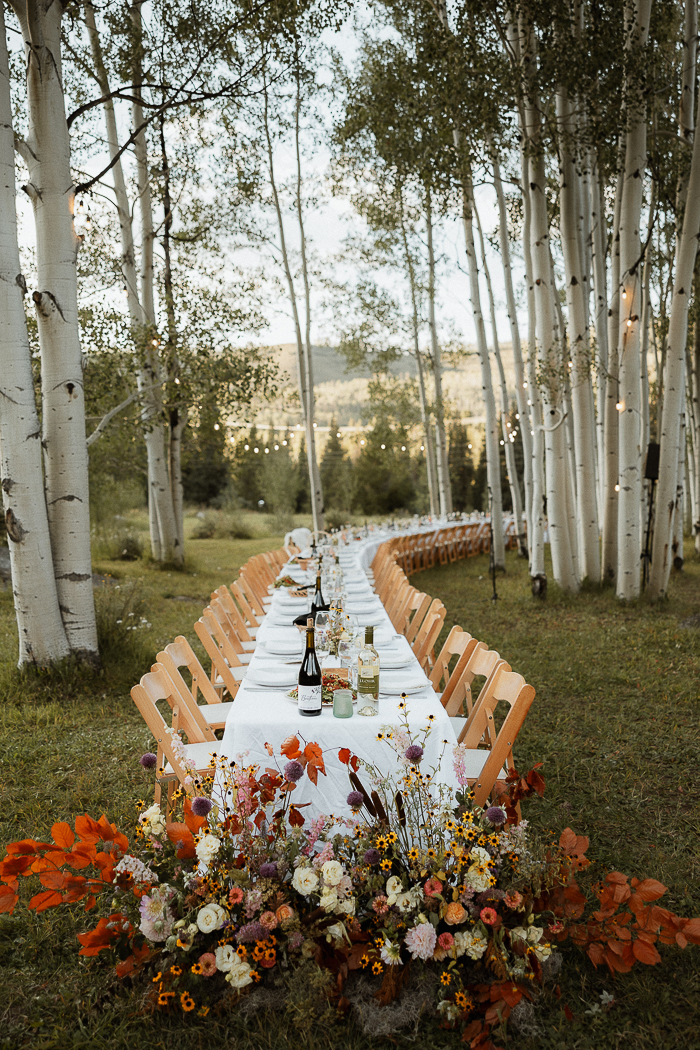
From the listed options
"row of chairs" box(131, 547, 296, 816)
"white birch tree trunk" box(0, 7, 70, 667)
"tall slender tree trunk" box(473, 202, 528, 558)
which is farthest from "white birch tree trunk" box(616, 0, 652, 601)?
"white birch tree trunk" box(0, 7, 70, 667)

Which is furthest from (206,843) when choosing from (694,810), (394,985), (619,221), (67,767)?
(619,221)

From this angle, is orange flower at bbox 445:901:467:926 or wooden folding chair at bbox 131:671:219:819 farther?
wooden folding chair at bbox 131:671:219:819

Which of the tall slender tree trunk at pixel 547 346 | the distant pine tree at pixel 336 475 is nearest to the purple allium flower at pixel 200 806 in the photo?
Result: the tall slender tree trunk at pixel 547 346

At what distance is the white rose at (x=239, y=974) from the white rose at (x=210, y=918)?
0.37ft

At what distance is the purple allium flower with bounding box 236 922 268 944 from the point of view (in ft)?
6.21

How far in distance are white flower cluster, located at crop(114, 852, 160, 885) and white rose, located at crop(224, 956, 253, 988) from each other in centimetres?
34

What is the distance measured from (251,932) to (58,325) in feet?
13.9

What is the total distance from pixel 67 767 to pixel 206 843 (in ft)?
6.91

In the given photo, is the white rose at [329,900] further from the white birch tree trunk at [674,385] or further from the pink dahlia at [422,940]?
the white birch tree trunk at [674,385]

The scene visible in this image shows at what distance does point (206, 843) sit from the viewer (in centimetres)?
194

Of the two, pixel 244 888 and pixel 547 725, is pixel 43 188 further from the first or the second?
pixel 547 725

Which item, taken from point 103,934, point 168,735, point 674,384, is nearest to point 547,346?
point 674,384

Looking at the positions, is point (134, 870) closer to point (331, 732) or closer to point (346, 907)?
point (346, 907)

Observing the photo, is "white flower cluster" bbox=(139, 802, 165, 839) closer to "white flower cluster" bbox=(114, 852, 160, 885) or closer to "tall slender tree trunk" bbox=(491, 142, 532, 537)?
"white flower cluster" bbox=(114, 852, 160, 885)
